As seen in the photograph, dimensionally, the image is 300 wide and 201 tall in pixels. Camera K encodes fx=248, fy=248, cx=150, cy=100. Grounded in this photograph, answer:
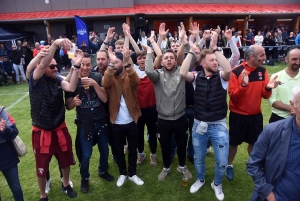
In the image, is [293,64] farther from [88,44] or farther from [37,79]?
[88,44]

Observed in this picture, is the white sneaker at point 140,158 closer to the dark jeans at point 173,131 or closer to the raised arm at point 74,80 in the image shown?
the dark jeans at point 173,131

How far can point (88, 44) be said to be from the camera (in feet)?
41.6

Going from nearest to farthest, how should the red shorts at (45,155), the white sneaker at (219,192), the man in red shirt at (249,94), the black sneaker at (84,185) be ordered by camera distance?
the red shorts at (45,155) < the man in red shirt at (249,94) < the white sneaker at (219,192) < the black sneaker at (84,185)

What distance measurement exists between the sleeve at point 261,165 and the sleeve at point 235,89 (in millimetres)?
1236

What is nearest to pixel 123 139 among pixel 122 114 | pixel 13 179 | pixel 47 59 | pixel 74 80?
pixel 122 114

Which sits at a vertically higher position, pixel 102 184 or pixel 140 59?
pixel 140 59

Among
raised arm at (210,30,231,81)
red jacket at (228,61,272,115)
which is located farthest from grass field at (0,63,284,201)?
raised arm at (210,30,231,81)

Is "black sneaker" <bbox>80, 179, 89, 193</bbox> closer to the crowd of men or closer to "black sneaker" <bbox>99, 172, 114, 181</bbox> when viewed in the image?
the crowd of men

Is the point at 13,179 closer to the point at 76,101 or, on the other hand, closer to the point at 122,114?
the point at 76,101

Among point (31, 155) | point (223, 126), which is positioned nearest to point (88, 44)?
point (31, 155)

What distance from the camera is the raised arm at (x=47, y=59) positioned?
2.77 m

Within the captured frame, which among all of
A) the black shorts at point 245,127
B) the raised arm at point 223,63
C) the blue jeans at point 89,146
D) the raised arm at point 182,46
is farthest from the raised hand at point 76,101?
the black shorts at point 245,127

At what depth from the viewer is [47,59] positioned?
277 cm

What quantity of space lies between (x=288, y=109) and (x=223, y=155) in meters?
1.02
